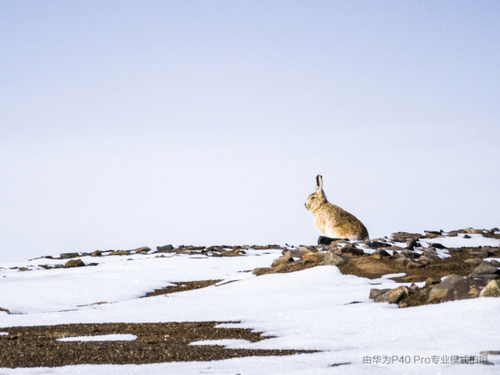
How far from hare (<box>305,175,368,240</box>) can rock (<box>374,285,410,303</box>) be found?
7.74 metres

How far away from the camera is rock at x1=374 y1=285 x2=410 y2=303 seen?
22.8 feet

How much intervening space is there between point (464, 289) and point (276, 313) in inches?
88.2

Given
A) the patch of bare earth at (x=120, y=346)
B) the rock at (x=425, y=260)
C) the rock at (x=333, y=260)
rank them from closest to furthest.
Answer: the patch of bare earth at (x=120, y=346) → the rock at (x=425, y=260) → the rock at (x=333, y=260)

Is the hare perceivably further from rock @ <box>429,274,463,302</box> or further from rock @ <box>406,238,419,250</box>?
rock @ <box>429,274,463,302</box>

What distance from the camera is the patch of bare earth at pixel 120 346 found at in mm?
5047

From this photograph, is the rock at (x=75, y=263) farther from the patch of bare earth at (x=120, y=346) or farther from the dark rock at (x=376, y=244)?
the patch of bare earth at (x=120, y=346)

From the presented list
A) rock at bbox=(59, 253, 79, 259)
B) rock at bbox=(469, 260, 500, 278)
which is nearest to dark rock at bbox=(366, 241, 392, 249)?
rock at bbox=(469, 260, 500, 278)

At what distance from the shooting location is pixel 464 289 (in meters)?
6.57

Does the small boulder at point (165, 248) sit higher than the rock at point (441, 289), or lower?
higher

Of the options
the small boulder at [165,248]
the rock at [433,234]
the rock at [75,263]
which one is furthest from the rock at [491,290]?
the small boulder at [165,248]

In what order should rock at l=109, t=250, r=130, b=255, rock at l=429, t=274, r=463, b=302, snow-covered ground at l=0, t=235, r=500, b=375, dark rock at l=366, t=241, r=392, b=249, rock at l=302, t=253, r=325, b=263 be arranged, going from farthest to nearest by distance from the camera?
1. rock at l=109, t=250, r=130, b=255
2. dark rock at l=366, t=241, r=392, b=249
3. rock at l=302, t=253, r=325, b=263
4. rock at l=429, t=274, r=463, b=302
5. snow-covered ground at l=0, t=235, r=500, b=375

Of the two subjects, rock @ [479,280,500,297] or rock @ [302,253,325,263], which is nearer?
rock @ [479,280,500,297]

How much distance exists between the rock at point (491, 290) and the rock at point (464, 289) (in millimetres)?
139

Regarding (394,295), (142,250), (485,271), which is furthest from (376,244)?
(142,250)
